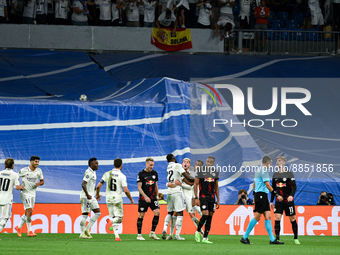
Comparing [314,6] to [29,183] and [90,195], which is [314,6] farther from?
[29,183]

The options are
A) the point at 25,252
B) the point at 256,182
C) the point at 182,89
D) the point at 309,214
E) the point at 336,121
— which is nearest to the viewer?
the point at 25,252

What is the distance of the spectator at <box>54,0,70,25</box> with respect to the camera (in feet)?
70.9

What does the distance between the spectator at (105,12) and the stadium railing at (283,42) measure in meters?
5.33

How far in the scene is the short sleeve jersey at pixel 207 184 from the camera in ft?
35.8

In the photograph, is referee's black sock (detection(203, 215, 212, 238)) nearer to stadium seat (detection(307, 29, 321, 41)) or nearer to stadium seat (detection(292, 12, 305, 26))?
stadium seat (detection(307, 29, 321, 41))

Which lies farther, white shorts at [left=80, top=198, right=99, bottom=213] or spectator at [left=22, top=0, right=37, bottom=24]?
spectator at [left=22, top=0, right=37, bottom=24]

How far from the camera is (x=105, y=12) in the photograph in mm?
22078

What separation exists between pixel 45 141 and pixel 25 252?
9091 millimetres

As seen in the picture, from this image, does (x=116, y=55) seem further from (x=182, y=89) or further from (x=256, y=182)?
(x=256, y=182)

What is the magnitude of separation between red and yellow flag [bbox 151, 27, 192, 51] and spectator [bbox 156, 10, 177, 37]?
0.58 ft

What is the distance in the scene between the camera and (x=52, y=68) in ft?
66.3

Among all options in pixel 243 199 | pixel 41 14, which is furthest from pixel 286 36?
pixel 41 14

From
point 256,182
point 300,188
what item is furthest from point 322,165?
point 256,182

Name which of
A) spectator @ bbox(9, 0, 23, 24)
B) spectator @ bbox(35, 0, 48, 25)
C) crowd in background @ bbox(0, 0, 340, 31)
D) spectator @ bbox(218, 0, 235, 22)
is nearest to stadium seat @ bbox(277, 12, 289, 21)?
crowd in background @ bbox(0, 0, 340, 31)
